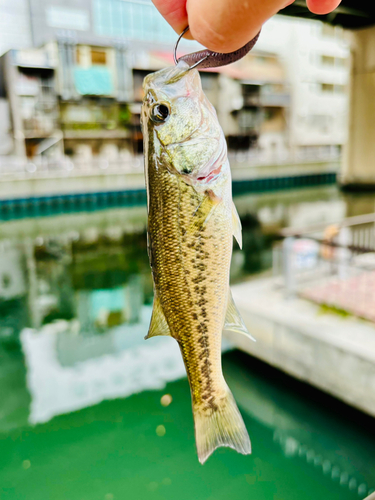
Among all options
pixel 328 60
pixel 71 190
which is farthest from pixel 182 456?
pixel 328 60

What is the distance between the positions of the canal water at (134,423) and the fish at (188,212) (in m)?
3.90

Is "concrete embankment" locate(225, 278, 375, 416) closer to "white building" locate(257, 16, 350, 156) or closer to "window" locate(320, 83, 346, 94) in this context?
"white building" locate(257, 16, 350, 156)

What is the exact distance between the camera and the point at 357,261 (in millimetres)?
7113

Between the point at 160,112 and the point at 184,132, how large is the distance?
0.27 ft

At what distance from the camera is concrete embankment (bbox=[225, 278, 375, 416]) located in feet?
14.7

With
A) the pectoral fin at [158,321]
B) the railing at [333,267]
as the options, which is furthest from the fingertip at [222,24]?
the railing at [333,267]

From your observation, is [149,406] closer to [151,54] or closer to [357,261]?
[357,261]

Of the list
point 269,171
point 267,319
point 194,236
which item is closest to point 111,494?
point 267,319

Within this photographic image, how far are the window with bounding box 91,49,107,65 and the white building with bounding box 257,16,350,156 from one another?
13.1 m

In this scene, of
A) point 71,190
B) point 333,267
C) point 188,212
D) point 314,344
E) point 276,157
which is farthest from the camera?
point 276,157

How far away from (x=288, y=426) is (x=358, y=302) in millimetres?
1733

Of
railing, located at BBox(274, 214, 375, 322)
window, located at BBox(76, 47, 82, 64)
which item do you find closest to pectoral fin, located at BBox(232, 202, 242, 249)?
railing, located at BBox(274, 214, 375, 322)

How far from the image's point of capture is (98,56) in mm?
28266

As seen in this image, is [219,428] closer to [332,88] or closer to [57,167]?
[57,167]
